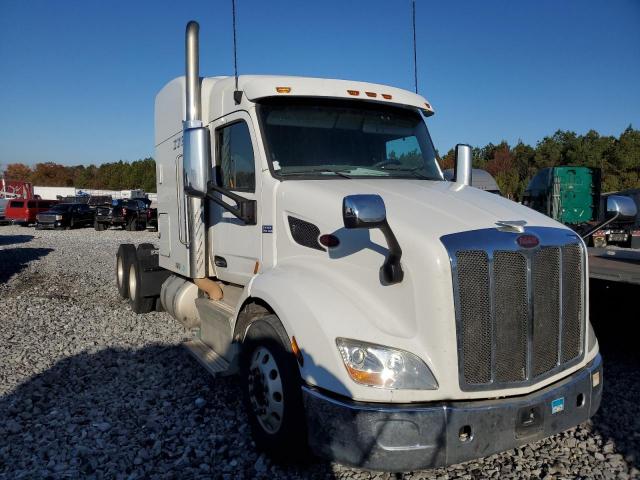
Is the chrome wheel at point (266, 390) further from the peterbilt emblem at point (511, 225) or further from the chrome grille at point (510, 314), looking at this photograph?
the peterbilt emblem at point (511, 225)

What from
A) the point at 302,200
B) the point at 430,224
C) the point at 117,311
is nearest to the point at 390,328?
the point at 430,224

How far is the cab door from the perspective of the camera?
4.36 m

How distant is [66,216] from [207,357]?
29.6m

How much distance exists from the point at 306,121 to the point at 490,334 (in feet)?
7.77

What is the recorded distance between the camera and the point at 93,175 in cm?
11138

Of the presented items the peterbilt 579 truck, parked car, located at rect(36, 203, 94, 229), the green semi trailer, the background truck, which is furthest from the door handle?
parked car, located at rect(36, 203, 94, 229)

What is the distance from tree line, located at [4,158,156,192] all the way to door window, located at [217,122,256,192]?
9024cm

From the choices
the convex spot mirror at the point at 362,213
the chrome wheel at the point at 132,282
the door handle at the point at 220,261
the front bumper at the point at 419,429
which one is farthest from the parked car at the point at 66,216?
the convex spot mirror at the point at 362,213

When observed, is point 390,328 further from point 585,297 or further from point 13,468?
point 13,468

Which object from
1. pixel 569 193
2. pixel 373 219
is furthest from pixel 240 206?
pixel 569 193

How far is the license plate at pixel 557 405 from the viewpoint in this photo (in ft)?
10.1

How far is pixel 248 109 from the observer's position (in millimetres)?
4359

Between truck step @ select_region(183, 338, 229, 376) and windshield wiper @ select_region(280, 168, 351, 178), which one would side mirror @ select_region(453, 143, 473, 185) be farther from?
truck step @ select_region(183, 338, 229, 376)

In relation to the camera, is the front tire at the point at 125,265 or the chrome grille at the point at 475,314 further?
the front tire at the point at 125,265
